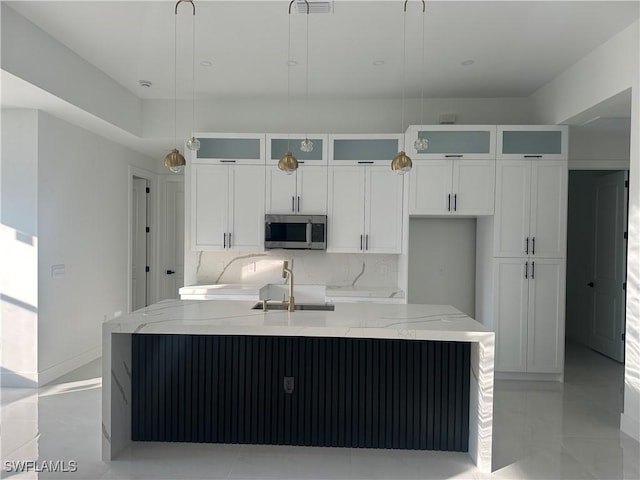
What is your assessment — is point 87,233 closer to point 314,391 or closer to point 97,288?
point 97,288

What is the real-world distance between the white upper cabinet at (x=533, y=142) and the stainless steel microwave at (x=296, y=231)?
1967mm

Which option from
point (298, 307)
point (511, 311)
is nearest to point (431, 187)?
point (511, 311)

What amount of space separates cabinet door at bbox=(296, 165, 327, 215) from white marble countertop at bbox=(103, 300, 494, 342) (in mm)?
1957

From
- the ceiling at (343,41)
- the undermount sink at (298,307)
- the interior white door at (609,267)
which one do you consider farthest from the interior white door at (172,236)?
the interior white door at (609,267)

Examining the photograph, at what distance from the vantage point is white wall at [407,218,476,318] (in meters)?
5.23

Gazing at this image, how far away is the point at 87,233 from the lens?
4.95 metres

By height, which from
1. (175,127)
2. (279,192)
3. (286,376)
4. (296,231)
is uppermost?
(175,127)

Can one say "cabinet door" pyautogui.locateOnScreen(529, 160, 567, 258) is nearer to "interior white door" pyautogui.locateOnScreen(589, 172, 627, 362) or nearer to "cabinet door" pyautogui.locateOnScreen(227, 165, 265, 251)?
"interior white door" pyautogui.locateOnScreen(589, 172, 627, 362)

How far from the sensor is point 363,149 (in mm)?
4918

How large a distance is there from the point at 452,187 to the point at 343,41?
1830 mm

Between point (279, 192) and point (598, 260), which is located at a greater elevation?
point (279, 192)

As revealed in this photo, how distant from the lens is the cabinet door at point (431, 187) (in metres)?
4.65

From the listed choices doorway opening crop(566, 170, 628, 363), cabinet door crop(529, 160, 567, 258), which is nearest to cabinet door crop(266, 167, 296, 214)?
cabinet door crop(529, 160, 567, 258)

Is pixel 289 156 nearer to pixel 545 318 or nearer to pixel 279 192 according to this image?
pixel 279 192
